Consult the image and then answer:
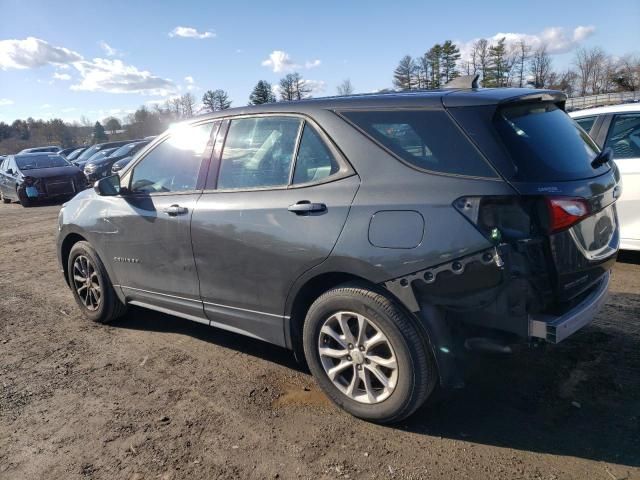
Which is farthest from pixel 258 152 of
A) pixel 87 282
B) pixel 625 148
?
pixel 625 148

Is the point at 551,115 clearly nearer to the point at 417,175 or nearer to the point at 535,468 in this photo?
the point at 417,175

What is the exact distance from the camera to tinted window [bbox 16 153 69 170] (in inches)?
658

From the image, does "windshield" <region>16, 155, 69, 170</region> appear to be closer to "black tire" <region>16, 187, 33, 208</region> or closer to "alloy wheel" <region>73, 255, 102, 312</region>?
"black tire" <region>16, 187, 33, 208</region>

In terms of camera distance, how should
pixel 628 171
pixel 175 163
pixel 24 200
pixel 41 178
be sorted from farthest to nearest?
pixel 24 200, pixel 41 178, pixel 628 171, pixel 175 163

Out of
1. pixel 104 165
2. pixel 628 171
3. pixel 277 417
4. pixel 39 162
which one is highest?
pixel 39 162

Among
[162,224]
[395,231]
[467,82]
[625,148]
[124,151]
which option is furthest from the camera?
[124,151]

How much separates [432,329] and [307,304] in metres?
0.91

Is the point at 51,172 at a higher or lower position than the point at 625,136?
lower

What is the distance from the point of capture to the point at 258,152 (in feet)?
11.6

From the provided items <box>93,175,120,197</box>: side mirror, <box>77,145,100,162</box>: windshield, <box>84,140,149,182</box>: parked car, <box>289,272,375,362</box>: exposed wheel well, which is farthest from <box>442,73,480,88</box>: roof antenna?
<box>77,145,100,162</box>: windshield

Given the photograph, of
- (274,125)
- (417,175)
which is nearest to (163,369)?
(274,125)

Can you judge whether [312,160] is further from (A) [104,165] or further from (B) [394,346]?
(A) [104,165]

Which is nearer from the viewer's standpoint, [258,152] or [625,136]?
[258,152]

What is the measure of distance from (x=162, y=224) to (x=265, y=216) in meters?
1.11
